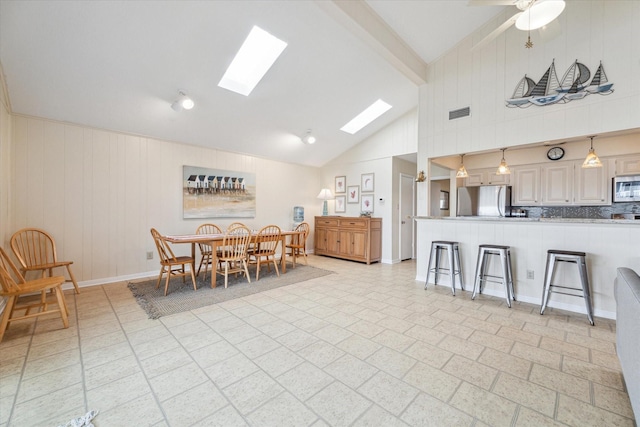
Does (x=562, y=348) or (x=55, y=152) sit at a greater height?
(x=55, y=152)

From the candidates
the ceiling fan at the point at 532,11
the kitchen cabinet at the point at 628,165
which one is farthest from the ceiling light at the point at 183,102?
the kitchen cabinet at the point at 628,165

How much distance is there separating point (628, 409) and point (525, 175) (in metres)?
4.19

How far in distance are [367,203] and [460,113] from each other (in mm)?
2680

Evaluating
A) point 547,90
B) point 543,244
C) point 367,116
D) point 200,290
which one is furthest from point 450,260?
point 200,290

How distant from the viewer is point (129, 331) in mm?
2414

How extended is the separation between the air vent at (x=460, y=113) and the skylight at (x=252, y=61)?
97.7 inches

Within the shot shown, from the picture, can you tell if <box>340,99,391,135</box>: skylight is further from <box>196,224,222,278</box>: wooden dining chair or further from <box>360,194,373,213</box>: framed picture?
<box>196,224,222,278</box>: wooden dining chair

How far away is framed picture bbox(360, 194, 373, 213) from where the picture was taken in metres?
5.91

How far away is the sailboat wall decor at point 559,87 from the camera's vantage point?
9.27ft

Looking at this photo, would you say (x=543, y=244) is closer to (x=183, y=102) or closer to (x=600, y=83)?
(x=600, y=83)

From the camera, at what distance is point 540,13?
2.12 metres

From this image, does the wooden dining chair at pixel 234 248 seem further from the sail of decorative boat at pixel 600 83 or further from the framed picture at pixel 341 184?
the sail of decorative boat at pixel 600 83

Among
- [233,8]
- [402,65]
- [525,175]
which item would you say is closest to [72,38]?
[233,8]

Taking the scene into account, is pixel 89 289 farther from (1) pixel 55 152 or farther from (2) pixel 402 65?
(2) pixel 402 65
